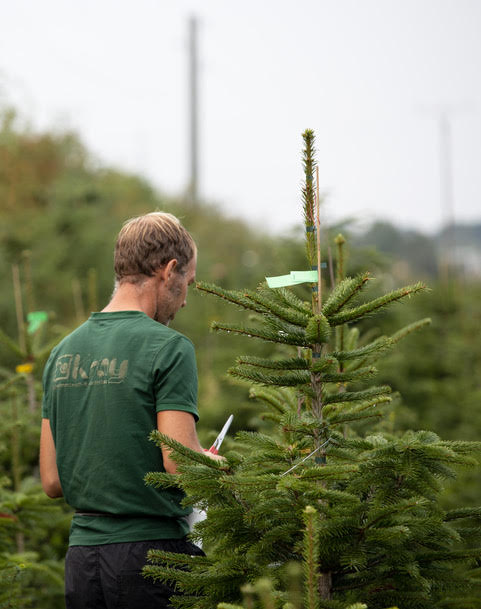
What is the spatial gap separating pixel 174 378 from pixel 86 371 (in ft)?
1.00

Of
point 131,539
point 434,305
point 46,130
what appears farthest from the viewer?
point 46,130

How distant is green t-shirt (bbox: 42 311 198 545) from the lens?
2098mm

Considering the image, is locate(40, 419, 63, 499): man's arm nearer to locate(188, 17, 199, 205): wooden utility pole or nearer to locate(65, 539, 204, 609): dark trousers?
locate(65, 539, 204, 609): dark trousers

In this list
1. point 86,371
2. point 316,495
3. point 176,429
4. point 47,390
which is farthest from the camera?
point 47,390

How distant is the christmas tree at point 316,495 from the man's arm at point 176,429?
2.7 inches

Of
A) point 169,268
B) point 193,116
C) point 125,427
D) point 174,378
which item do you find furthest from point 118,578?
point 193,116

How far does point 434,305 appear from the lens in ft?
39.1

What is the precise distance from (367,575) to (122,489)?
78 centimetres

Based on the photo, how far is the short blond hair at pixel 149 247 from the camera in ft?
7.40

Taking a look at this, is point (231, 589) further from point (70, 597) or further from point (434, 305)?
point (434, 305)

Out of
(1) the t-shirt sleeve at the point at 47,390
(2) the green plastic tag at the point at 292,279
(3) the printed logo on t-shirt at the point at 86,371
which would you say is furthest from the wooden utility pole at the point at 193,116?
(2) the green plastic tag at the point at 292,279

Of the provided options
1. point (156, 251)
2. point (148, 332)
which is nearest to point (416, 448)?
point (148, 332)

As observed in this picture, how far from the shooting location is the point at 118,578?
2.10 metres

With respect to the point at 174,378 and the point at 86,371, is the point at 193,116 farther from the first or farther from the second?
the point at 174,378
